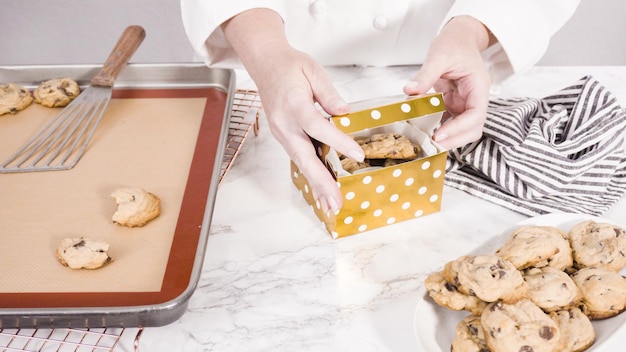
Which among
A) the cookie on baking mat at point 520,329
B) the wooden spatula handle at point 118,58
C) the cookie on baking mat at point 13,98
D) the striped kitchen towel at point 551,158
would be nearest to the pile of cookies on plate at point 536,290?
the cookie on baking mat at point 520,329

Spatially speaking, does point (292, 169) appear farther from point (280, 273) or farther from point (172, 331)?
point (172, 331)

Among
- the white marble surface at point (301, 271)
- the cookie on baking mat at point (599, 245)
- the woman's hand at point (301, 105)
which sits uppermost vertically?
the woman's hand at point (301, 105)

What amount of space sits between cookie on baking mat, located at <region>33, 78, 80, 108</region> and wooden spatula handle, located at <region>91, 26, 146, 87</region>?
0.15 ft

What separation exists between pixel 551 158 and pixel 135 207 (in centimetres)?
62

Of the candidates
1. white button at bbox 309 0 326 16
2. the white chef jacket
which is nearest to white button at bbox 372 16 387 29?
the white chef jacket

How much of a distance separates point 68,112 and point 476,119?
71 cm

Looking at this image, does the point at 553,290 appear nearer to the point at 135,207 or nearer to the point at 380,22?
the point at 135,207

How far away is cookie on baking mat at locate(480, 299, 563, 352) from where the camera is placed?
59cm

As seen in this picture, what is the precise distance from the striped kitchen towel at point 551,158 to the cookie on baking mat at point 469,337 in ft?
1.04

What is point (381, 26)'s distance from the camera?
1.16 meters

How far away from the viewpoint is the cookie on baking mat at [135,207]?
794 mm

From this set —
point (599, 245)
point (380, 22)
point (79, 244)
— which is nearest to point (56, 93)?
point (79, 244)

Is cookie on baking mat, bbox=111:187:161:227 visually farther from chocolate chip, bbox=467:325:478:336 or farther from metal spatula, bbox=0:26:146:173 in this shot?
chocolate chip, bbox=467:325:478:336

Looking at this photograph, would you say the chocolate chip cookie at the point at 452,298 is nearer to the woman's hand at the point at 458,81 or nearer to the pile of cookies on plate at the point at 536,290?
the pile of cookies on plate at the point at 536,290
